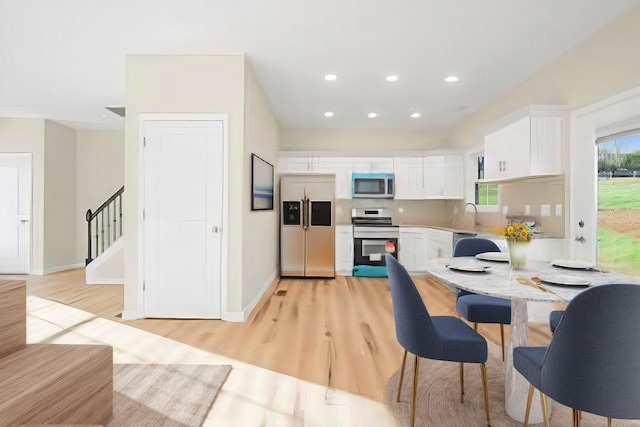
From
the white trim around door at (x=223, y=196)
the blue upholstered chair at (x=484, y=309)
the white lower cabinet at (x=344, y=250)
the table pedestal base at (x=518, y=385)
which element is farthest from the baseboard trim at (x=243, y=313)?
the table pedestal base at (x=518, y=385)

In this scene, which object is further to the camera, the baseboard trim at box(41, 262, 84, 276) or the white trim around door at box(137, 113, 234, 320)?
the baseboard trim at box(41, 262, 84, 276)

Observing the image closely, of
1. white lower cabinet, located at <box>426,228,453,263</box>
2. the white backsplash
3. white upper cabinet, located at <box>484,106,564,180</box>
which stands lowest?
white lower cabinet, located at <box>426,228,453,263</box>

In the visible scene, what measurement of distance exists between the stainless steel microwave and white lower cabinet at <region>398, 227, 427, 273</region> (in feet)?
2.35

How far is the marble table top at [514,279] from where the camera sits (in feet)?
5.17

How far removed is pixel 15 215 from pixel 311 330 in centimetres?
608

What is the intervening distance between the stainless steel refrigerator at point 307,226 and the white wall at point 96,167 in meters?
3.54

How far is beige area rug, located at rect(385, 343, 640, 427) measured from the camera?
6.23 ft

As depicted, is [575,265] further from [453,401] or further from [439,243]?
[439,243]

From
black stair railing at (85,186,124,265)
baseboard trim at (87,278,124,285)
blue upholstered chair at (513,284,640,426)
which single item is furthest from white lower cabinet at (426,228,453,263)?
black stair railing at (85,186,124,265)

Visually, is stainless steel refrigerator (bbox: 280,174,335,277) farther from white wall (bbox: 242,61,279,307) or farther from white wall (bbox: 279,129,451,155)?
white wall (bbox: 279,129,451,155)

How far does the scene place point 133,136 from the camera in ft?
11.9

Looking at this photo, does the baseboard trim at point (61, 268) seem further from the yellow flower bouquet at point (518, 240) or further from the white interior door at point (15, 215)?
the yellow flower bouquet at point (518, 240)

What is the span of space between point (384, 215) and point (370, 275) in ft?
4.13

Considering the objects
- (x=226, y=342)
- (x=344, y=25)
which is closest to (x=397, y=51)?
(x=344, y=25)
